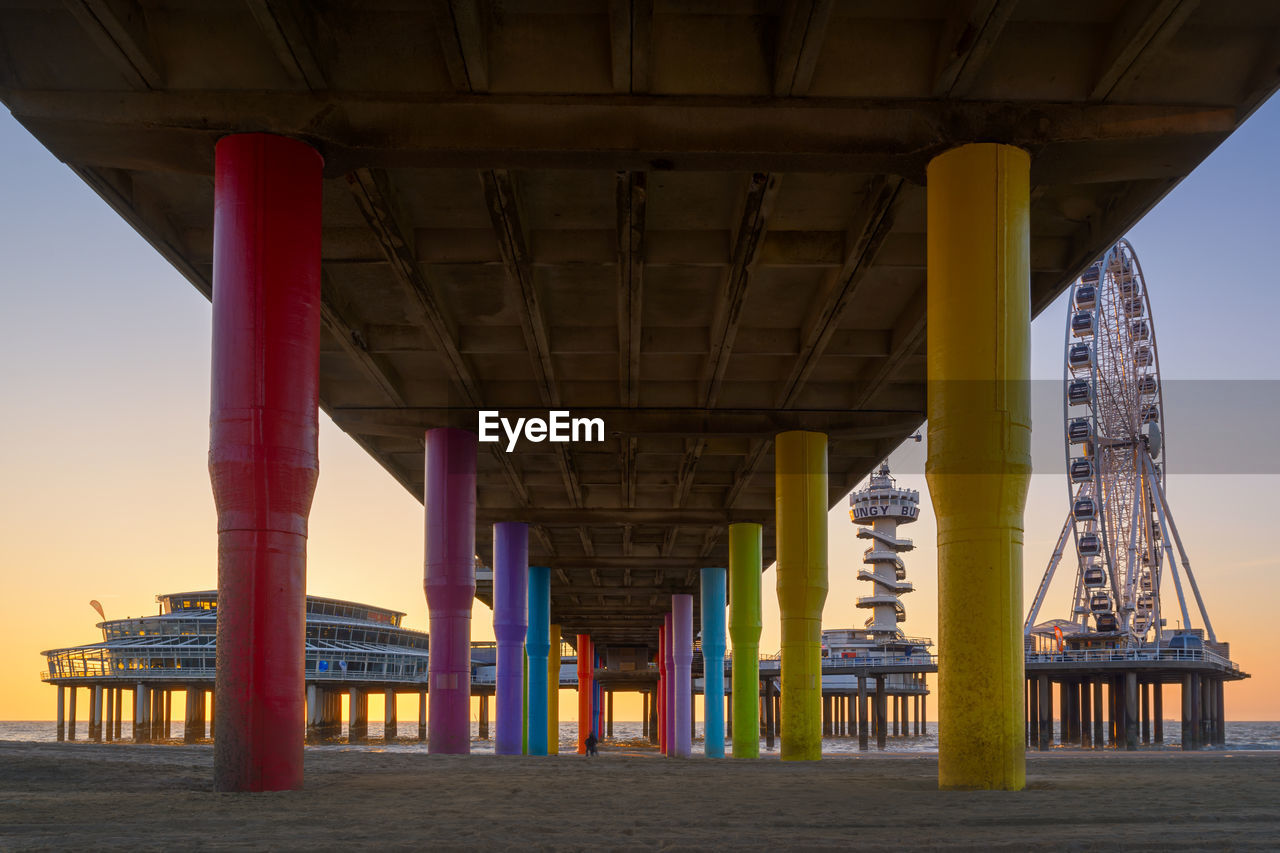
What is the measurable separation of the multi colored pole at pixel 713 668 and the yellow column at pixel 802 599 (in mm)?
17886

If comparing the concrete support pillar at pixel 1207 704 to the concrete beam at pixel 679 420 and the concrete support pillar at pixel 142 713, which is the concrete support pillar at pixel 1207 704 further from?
the concrete support pillar at pixel 142 713

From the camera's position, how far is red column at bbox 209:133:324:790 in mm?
14188

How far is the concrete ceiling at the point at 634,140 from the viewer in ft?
49.6

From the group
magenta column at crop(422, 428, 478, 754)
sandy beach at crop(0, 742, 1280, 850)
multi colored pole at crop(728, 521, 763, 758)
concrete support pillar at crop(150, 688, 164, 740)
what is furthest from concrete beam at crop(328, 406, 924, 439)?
concrete support pillar at crop(150, 688, 164, 740)

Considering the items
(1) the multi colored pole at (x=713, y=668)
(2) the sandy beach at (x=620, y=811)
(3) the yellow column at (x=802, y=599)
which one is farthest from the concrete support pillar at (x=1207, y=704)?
(2) the sandy beach at (x=620, y=811)

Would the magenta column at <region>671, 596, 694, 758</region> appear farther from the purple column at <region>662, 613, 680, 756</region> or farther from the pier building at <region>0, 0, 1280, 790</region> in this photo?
the pier building at <region>0, 0, 1280, 790</region>

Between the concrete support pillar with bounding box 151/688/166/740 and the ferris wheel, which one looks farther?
the concrete support pillar with bounding box 151/688/166/740

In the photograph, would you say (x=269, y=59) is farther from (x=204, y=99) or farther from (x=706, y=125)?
(x=706, y=125)

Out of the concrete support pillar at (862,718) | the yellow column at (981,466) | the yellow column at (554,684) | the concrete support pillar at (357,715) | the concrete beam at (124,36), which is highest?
Answer: the concrete beam at (124,36)

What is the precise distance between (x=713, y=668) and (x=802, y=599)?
2174 centimetres

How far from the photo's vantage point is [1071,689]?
89812 millimetres

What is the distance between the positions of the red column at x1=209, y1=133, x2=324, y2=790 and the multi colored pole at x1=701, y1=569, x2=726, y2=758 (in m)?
34.1

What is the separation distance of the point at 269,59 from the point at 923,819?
36.3ft

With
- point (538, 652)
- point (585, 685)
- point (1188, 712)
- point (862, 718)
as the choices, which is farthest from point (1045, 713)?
point (538, 652)
